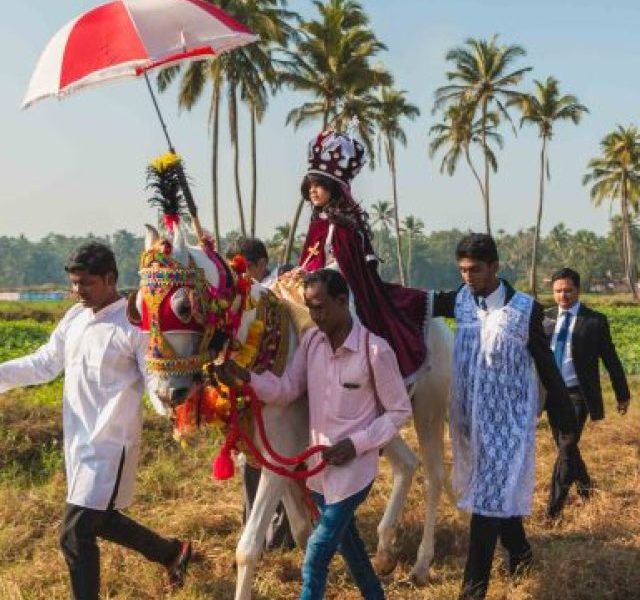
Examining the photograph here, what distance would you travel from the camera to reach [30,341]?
2173cm

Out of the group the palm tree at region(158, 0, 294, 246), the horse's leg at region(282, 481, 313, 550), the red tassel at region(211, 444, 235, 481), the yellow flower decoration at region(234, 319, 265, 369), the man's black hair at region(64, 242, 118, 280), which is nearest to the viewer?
the yellow flower decoration at region(234, 319, 265, 369)

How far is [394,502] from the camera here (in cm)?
485

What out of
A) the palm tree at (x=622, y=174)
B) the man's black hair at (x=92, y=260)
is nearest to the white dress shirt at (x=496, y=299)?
the man's black hair at (x=92, y=260)

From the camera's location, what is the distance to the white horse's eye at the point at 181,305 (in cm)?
325

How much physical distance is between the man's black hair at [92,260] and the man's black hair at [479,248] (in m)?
1.79

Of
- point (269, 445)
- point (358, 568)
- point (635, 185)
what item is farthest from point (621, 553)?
point (635, 185)

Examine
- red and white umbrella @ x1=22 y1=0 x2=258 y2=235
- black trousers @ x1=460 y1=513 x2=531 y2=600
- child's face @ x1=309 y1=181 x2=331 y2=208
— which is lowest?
black trousers @ x1=460 y1=513 x2=531 y2=600

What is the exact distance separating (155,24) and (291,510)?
8.84ft

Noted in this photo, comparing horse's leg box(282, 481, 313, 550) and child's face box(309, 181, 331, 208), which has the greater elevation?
child's face box(309, 181, 331, 208)

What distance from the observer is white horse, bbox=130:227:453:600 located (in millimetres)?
3307

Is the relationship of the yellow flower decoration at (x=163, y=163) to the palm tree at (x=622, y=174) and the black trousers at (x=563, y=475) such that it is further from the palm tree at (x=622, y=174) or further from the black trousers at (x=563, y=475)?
the palm tree at (x=622, y=174)

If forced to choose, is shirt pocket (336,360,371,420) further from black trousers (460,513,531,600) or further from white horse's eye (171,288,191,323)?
black trousers (460,513,531,600)

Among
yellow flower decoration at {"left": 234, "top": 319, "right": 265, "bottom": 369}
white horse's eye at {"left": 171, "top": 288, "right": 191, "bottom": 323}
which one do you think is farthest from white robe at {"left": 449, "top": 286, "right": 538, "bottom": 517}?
white horse's eye at {"left": 171, "top": 288, "right": 191, "bottom": 323}

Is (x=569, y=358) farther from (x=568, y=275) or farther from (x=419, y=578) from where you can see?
(x=419, y=578)
